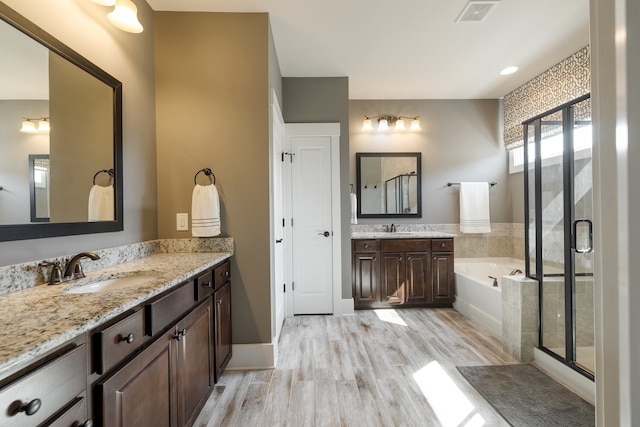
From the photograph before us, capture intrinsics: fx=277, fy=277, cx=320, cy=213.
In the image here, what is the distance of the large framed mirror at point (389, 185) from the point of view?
3812 millimetres

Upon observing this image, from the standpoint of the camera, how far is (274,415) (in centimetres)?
161

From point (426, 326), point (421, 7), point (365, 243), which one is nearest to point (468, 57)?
point (421, 7)

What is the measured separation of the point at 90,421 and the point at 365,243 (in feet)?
9.22

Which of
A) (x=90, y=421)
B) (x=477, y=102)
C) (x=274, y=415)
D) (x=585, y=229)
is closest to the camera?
(x=90, y=421)

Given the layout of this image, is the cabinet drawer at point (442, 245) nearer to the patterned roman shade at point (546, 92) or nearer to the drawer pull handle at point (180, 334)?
the patterned roman shade at point (546, 92)

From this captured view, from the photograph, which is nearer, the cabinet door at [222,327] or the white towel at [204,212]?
the cabinet door at [222,327]

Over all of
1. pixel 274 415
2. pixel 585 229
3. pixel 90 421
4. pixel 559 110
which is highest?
pixel 559 110

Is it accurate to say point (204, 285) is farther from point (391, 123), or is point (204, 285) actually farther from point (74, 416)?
point (391, 123)

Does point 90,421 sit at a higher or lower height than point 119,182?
lower

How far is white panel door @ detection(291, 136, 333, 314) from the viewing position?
3.14m

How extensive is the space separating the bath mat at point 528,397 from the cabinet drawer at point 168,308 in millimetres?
1847

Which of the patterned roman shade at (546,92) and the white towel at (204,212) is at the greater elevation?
the patterned roman shade at (546,92)

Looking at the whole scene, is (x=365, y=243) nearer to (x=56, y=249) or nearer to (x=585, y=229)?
(x=585, y=229)

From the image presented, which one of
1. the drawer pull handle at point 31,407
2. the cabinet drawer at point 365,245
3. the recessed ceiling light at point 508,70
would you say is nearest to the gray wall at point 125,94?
the drawer pull handle at point 31,407
